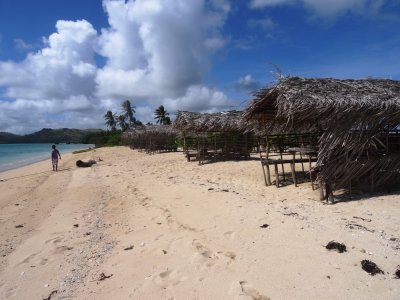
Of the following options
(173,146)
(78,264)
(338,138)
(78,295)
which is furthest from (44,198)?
(173,146)

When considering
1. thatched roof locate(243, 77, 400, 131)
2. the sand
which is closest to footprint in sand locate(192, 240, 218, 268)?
the sand

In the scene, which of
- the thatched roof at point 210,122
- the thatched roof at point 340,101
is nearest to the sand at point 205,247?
the thatched roof at point 340,101

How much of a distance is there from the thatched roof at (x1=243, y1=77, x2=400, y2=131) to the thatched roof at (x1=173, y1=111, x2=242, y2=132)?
25.2 feet

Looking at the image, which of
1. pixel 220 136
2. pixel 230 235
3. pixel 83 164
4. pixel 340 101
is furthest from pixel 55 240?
pixel 83 164

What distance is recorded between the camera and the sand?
3.62 meters

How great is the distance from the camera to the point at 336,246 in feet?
14.3

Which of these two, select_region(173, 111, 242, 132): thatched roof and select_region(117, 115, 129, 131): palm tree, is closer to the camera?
select_region(173, 111, 242, 132): thatched roof

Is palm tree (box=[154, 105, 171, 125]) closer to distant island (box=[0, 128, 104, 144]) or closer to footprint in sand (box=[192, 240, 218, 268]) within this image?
footprint in sand (box=[192, 240, 218, 268])

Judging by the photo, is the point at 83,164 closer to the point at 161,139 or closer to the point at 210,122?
the point at 210,122

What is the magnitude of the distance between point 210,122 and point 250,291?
42.2 ft

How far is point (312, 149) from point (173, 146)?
1874cm

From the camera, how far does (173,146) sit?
1037 inches

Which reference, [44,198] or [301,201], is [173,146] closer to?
[44,198]

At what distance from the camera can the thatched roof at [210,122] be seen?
1598 centimetres
